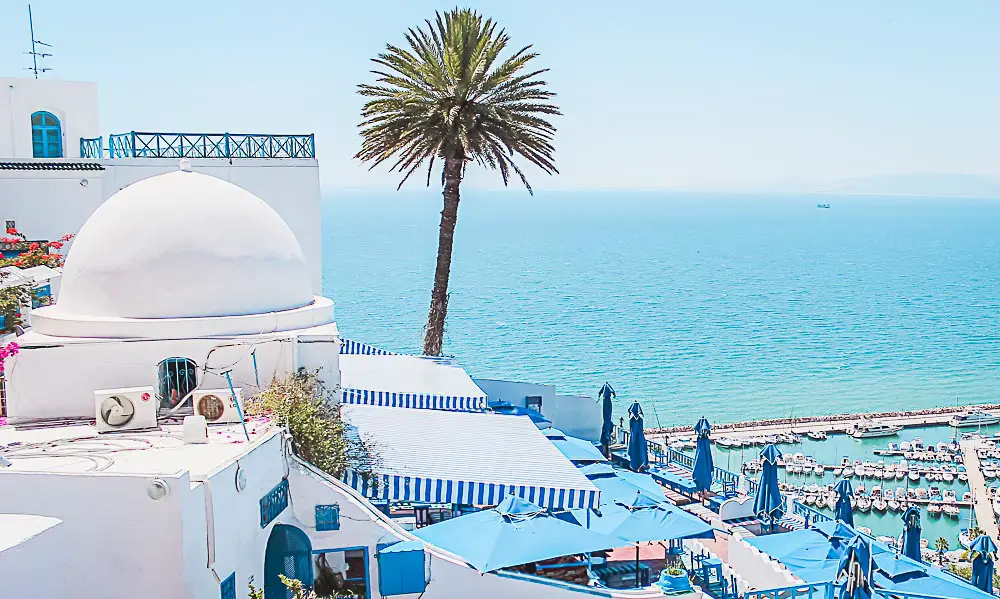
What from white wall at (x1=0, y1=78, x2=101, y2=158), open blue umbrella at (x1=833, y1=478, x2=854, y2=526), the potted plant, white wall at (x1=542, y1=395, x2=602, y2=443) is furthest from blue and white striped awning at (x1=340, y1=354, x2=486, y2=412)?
white wall at (x1=0, y1=78, x2=101, y2=158)

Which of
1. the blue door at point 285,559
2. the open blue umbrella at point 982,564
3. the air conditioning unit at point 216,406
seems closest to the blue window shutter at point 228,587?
the blue door at point 285,559

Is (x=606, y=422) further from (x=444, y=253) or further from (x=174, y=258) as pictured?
(x=174, y=258)

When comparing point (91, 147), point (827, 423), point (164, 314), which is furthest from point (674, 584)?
point (827, 423)

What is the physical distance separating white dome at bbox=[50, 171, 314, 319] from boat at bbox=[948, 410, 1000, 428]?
166 feet

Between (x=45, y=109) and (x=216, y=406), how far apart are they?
19.8m

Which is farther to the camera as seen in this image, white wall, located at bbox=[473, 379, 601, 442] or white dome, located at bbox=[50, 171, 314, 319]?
white wall, located at bbox=[473, 379, 601, 442]

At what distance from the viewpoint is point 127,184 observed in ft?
78.5

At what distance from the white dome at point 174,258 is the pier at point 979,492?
29042 mm

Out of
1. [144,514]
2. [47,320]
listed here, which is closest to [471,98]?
[47,320]

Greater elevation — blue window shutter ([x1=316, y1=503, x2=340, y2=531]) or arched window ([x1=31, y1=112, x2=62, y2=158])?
arched window ([x1=31, y1=112, x2=62, y2=158])

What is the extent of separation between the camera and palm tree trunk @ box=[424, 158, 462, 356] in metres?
25.4

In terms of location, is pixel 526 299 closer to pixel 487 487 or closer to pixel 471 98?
pixel 471 98

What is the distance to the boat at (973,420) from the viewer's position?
54906 mm

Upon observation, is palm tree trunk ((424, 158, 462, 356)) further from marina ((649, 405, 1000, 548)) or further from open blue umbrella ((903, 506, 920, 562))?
marina ((649, 405, 1000, 548))
